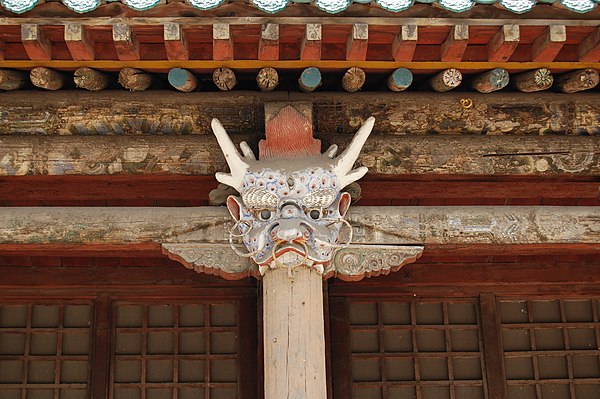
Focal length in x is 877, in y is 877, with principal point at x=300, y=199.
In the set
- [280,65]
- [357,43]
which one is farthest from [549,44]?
[280,65]

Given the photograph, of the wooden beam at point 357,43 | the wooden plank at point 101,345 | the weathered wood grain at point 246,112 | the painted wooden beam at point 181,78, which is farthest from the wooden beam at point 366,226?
the wooden plank at point 101,345

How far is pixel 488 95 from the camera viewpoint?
4766 millimetres

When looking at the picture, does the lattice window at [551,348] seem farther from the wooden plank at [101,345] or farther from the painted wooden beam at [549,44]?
the wooden plank at [101,345]

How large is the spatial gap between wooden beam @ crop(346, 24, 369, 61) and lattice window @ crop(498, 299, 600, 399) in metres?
2.58

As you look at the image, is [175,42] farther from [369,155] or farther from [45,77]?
[369,155]

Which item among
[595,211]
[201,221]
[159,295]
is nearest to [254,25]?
[201,221]

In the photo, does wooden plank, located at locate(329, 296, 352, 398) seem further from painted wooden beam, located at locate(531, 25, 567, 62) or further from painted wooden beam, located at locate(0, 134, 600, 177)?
painted wooden beam, located at locate(531, 25, 567, 62)

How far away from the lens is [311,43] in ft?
13.6

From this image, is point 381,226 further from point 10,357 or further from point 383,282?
point 10,357

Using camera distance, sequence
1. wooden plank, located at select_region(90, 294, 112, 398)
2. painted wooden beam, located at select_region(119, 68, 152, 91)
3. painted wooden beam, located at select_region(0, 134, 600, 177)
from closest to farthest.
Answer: painted wooden beam, located at select_region(119, 68, 152, 91) → painted wooden beam, located at select_region(0, 134, 600, 177) → wooden plank, located at select_region(90, 294, 112, 398)

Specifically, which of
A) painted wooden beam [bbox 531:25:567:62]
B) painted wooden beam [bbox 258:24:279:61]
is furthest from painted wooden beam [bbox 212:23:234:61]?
painted wooden beam [bbox 531:25:567:62]

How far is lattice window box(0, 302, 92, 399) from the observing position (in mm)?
5836

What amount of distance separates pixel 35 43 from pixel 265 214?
136 cm

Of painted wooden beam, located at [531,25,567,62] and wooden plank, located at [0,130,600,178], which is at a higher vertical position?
painted wooden beam, located at [531,25,567,62]
